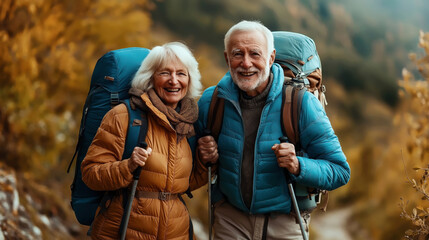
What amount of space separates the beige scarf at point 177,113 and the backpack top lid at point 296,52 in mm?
680

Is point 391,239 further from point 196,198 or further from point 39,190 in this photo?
point 39,190

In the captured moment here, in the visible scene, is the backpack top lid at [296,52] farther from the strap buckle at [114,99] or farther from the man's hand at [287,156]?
the strap buckle at [114,99]

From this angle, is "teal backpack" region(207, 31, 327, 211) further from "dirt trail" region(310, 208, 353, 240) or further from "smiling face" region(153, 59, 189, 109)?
"dirt trail" region(310, 208, 353, 240)

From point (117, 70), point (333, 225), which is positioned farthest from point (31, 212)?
point (333, 225)

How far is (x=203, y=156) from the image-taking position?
278 cm

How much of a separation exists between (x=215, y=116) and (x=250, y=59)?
0.42m

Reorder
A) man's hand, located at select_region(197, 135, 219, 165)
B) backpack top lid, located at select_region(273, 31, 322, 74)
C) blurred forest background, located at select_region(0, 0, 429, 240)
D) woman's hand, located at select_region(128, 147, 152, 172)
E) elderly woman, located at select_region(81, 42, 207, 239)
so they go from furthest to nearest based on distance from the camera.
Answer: blurred forest background, located at select_region(0, 0, 429, 240) → backpack top lid, located at select_region(273, 31, 322, 74) → man's hand, located at select_region(197, 135, 219, 165) → elderly woman, located at select_region(81, 42, 207, 239) → woman's hand, located at select_region(128, 147, 152, 172)

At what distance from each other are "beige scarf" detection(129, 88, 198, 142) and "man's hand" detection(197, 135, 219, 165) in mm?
83

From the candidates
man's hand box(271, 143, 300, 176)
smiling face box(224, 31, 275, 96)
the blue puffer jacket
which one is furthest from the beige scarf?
man's hand box(271, 143, 300, 176)

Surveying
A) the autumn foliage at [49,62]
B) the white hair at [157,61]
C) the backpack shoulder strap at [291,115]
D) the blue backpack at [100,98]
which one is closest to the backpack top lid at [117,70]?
the blue backpack at [100,98]

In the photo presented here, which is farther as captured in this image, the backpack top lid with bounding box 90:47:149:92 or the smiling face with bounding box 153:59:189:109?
the backpack top lid with bounding box 90:47:149:92

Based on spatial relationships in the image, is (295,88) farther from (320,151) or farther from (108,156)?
(108,156)

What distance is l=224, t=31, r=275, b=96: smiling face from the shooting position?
2697 millimetres

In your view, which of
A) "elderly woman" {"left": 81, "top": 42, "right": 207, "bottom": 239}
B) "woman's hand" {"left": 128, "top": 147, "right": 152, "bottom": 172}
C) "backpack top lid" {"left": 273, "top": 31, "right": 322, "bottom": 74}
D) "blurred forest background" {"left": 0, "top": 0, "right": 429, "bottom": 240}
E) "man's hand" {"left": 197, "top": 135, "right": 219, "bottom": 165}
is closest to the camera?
"woman's hand" {"left": 128, "top": 147, "right": 152, "bottom": 172}
